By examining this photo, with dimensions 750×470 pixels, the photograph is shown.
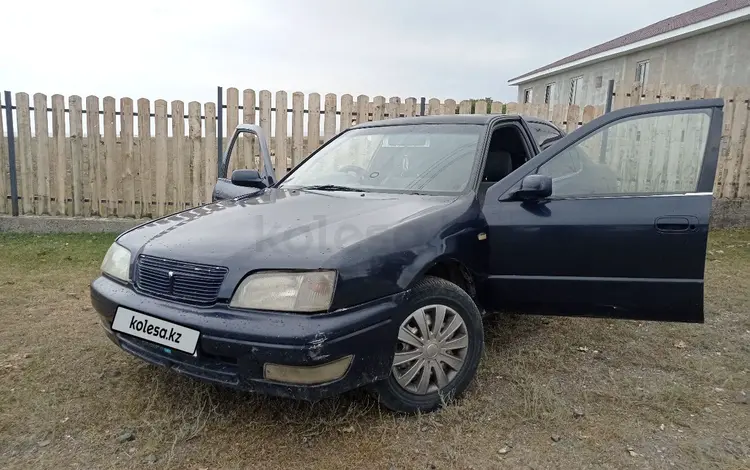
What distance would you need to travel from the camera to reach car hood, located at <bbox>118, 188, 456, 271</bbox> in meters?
2.16

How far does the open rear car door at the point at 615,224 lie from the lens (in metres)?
2.68

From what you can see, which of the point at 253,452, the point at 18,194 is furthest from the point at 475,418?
the point at 18,194

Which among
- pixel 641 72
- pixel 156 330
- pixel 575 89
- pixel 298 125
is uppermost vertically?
pixel 641 72

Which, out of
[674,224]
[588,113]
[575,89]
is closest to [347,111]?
[588,113]

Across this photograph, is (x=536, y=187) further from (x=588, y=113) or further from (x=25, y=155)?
(x=25, y=155)

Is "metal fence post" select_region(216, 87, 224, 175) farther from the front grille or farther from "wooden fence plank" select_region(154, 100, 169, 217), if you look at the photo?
the front grille

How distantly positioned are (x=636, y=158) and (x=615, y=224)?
1.74 feet

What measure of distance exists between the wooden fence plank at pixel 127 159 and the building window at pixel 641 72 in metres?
15.8

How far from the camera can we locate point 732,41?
12.6 meters

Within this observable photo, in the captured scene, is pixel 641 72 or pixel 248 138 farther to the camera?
pixel 641 72

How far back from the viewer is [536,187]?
2746mm

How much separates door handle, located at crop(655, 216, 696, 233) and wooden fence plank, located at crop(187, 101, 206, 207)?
593 centimetres

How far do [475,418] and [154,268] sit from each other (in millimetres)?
1770

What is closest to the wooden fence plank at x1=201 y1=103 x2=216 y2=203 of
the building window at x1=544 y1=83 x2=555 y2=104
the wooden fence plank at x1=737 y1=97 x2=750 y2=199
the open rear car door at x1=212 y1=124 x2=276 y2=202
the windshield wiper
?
the open rear car door at x1=212 y1=124 x2=276 y2=202
